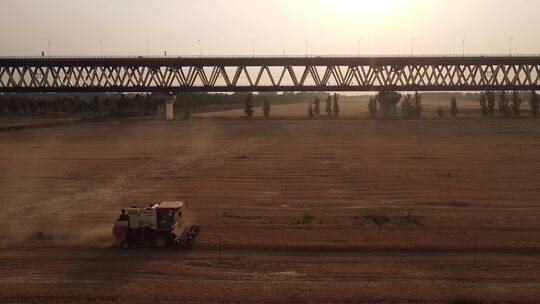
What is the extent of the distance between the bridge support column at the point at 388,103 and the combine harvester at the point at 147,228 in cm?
7107

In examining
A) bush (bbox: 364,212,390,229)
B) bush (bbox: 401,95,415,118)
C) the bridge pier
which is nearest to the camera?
bush (bbox: 364,212,390,229)

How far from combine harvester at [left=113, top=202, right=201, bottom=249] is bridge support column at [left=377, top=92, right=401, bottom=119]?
71.1 m

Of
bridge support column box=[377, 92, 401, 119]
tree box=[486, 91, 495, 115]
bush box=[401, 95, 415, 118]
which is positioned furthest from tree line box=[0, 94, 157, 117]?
tree box=[486, 91, 495, 115]

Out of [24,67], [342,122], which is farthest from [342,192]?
[24,67]

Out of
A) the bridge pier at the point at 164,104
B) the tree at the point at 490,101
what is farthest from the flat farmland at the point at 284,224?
the tree at the point at 490,101

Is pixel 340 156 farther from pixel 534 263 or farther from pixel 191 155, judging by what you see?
pixel 534 263

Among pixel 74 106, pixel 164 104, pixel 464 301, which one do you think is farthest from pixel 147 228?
pixel 74 106

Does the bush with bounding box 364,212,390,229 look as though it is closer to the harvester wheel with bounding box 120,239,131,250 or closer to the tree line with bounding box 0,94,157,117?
the harvester wheel with bounding box 120,239,131,250

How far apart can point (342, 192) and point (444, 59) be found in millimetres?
61229

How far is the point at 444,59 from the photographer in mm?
83000

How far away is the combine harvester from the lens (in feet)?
57.5

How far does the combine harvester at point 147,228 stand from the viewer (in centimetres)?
1752

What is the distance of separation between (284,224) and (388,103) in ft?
223

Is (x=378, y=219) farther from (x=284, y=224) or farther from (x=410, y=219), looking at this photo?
(x=284, y=224)
